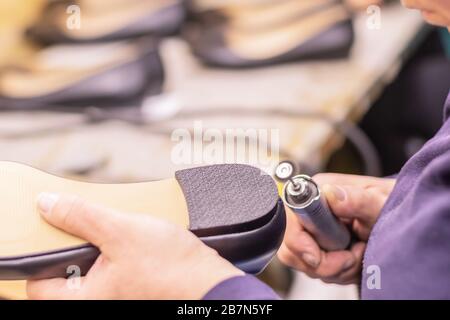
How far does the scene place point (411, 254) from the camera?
364mm

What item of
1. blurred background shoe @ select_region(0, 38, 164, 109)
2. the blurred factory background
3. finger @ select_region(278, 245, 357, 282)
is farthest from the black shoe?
blurred background shoe @ select_region(0, 38, 164, 109)

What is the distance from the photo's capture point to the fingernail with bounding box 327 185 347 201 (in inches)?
20.1

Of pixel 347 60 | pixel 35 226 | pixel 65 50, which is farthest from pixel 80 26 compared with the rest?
pixel 35 226

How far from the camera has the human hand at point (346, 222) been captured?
51 centimetres

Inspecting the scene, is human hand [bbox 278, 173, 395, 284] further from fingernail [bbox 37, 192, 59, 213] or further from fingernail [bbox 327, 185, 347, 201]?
fingernail [bbox 37, 192, 59, 213]

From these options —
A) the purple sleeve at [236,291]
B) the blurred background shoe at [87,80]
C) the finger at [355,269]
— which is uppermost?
the blurred background shoe at [87,80]

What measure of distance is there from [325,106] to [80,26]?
15.2 inches

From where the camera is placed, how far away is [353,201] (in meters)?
0.52

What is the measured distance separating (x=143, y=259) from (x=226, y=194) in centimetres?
8

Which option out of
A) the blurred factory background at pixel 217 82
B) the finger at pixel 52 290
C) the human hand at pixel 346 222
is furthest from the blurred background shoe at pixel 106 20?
the finger at pixel 52 290

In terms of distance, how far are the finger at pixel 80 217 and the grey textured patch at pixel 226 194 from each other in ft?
0.17

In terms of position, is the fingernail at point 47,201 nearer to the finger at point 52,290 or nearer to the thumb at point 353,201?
the finger at point 52,290

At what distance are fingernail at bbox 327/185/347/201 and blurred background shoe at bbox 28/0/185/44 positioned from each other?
507 mm

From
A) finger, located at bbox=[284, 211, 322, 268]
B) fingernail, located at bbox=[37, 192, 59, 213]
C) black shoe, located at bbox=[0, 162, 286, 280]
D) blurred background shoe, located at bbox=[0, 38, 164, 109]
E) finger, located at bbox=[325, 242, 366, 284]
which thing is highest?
blurred background shoe, located at bbox=[0, 38, 164, 109]
